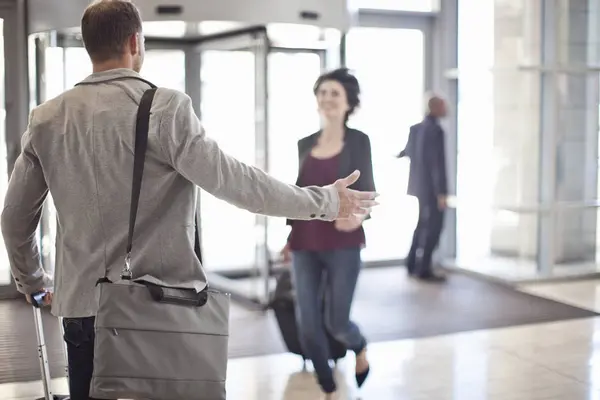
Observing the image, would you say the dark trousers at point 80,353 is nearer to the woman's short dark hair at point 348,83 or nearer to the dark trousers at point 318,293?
the dark trousers at point 318,293

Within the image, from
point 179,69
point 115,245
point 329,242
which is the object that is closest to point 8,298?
point 179,69

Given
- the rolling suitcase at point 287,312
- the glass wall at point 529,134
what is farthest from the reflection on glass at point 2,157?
the glass wall at point 529,134

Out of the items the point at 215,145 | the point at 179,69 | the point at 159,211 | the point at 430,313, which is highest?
the point at 179,69

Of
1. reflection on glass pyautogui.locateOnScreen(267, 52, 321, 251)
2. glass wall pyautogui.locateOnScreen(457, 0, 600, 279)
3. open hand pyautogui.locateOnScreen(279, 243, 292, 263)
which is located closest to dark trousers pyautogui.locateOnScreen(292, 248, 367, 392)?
open hand pyautogui.locateOnScreen(279, 243, 292, 263)

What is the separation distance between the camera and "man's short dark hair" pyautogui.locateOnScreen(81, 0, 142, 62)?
1.97m

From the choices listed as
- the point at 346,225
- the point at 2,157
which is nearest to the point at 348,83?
the point at 346,225

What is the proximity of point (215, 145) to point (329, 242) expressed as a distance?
6.49ft

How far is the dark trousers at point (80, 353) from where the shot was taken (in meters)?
2.04

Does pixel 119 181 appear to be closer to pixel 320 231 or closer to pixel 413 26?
pixel 320 231

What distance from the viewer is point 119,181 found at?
77.6 inches

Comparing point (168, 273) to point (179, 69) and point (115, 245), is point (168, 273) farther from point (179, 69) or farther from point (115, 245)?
point (179, 69)

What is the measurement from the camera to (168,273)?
2.02 meters

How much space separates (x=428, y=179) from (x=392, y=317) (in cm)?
179

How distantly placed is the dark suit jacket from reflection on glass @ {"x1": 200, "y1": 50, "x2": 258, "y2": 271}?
1.62 m
